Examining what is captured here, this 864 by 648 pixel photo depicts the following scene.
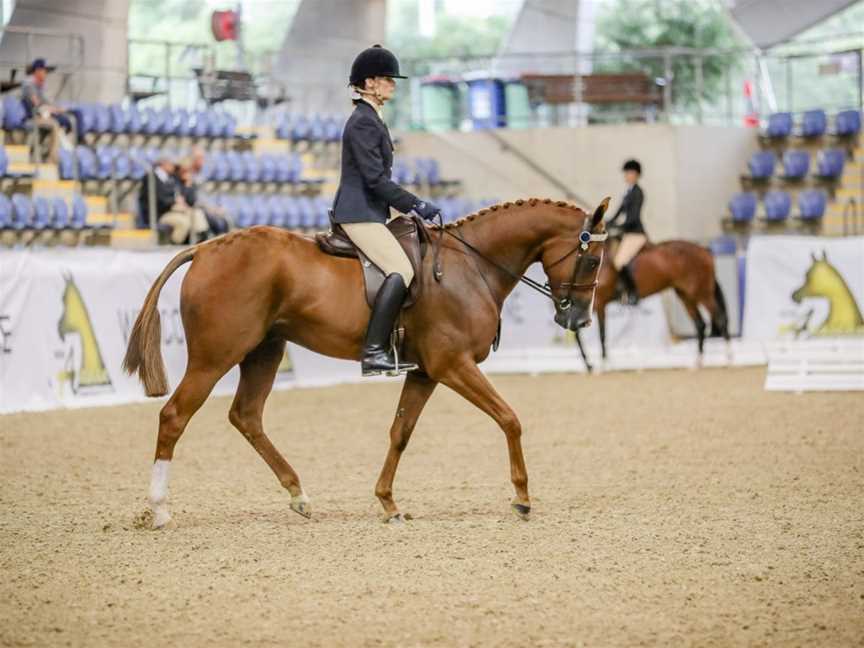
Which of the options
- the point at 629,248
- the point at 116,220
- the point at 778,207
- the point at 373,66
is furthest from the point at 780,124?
the point at 373,66

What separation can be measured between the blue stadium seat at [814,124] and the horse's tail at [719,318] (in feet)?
26.8

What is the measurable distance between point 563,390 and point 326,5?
14.0 meters

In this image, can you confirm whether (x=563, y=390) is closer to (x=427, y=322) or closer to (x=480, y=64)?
(x=427, y=322)

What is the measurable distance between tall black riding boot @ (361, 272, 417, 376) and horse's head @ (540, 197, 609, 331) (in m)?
0.97

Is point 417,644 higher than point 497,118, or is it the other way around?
point 497,118

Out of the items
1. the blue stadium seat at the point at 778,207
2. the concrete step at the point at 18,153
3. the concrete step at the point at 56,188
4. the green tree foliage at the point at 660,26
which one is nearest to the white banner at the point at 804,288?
the blue stadium seat at the point at 778,207

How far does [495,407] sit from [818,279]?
1235cm

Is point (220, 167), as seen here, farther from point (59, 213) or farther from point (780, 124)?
point (780, 124)

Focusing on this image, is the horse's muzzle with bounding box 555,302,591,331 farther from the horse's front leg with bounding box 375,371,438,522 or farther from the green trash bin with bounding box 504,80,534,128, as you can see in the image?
the green trash bin with bounding box 504,80,534,128

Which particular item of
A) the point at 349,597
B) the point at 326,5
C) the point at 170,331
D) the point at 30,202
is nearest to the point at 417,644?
the point at 349,597

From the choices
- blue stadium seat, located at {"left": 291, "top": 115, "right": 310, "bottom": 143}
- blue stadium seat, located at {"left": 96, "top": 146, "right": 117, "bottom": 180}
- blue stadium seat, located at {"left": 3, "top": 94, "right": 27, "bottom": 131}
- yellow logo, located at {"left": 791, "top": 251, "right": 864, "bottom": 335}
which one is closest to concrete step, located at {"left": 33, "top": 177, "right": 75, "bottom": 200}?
blue stadium seat, located at {"left": 96, "top": 146, "right": 117, "bottom": 180}

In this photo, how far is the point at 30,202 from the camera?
18.1 meters

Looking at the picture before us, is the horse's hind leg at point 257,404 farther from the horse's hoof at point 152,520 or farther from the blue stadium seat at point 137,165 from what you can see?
the blue stadium seat at point 137,165

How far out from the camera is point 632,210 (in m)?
18.1
